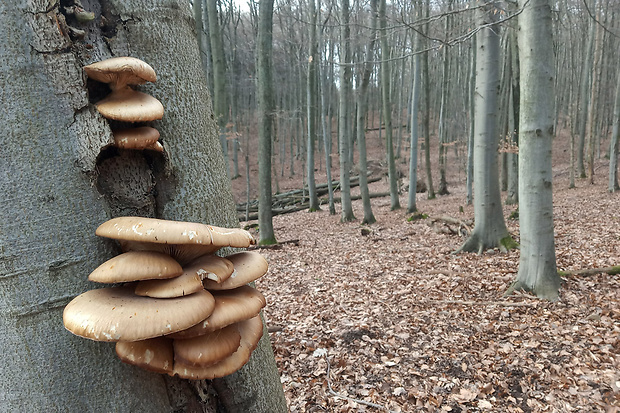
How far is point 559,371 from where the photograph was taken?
315cm

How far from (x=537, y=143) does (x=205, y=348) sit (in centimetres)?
496

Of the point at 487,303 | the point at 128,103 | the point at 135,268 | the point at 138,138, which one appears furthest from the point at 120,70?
the point at 487,303

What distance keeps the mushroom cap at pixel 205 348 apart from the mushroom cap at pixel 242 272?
0.15 metres

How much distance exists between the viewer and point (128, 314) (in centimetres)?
95

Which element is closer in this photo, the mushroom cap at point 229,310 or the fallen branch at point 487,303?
the mushroom cap at point 229,310

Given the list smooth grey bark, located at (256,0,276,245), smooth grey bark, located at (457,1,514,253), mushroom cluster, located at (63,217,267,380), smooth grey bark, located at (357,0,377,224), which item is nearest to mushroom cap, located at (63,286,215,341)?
mushroom cluster, located at (63,217,267,380)

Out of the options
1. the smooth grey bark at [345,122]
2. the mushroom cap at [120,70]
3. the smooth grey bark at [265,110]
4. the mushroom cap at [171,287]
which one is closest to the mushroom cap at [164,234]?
the mushroom cap at [171,287]

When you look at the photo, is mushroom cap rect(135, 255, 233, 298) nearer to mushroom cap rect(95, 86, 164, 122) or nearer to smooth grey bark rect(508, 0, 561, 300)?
mushroom cap rect(95, 86, 164, 122)

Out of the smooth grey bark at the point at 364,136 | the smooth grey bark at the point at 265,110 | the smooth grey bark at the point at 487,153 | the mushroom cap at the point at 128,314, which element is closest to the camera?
the mushroom cap at the point at 128,314

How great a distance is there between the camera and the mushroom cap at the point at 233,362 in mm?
1040

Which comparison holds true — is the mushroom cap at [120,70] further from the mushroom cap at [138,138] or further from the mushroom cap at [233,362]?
the mushroom cap at [233,362]

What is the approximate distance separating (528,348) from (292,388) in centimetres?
239

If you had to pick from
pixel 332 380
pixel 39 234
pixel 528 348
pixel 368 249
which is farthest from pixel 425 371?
pixel 368 249

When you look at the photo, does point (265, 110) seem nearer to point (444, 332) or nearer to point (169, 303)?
point (444, 332)
